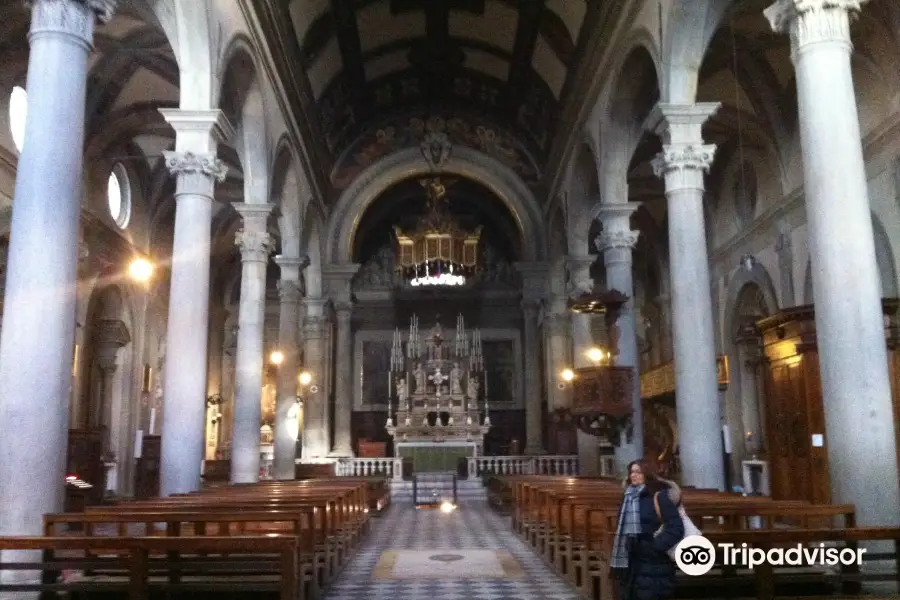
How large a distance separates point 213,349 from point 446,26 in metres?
13.1

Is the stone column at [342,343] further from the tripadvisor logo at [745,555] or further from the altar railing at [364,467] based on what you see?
the tripadvisor logo at [745,555]

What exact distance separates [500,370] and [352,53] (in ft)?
37.6

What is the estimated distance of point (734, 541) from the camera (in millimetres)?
4770

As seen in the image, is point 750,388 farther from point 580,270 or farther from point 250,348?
point 250,348

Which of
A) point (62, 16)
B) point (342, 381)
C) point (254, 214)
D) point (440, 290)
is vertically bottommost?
point (342, 381)

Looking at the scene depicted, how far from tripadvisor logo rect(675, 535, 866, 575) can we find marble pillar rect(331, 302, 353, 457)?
59.2ft

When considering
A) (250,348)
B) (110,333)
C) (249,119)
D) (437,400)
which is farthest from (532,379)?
(249,119)

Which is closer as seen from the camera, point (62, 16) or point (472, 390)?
point (62, 16)

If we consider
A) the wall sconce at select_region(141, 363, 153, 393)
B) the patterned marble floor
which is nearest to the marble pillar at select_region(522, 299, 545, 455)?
the patterned marble floor

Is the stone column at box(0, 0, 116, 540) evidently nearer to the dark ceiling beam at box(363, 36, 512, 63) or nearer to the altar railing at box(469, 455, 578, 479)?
the dark ceiling beam at box(363, 36, 512, 63)

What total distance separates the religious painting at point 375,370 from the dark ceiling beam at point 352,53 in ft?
24.4

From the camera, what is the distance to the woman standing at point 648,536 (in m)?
4.27

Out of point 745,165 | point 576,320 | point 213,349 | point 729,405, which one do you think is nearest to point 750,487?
point 729,405

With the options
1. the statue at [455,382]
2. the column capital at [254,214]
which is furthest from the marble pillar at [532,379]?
the column capital at [254,214]
